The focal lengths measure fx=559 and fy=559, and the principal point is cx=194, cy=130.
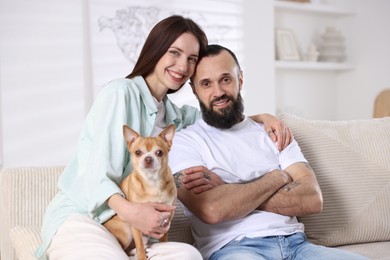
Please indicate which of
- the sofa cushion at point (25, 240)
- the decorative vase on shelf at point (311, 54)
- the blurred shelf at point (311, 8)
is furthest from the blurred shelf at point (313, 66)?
the sofa cushion at point (25, 240)

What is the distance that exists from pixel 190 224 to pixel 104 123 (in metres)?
0.63

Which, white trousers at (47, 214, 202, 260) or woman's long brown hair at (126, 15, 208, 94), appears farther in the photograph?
woman's long brown hair at (126, 15, 208, 94)

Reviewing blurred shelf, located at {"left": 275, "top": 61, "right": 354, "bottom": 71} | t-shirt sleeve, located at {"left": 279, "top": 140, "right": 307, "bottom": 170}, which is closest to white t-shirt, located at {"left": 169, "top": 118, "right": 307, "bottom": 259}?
t-shirt sleeve, located at {"left": 279, "top": 140, "right": 307, "bottom": 170}

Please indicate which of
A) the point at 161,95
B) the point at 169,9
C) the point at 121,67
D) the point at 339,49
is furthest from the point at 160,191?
the point at 339,49

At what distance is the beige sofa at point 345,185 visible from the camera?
2.13 m

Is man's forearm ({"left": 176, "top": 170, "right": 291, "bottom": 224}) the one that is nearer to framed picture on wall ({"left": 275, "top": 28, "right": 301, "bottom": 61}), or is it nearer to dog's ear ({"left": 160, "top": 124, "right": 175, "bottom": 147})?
dog's ear ({"left": 160, "top": 124, "right": 175, "bottom": 147})

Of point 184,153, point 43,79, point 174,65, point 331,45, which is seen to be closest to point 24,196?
point 184,153

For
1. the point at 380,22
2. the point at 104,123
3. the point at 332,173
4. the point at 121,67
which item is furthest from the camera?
the point at 380,22

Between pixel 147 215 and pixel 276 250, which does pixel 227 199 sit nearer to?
pixel 276 250

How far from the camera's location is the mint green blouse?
1689mm

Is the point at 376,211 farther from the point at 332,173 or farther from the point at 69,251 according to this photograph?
the point at 69,251

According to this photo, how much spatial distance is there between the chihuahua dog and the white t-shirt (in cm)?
38

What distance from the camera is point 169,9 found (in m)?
4.61

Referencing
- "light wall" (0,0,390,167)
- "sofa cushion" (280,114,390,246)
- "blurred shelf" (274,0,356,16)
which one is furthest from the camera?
"blurred shelf" (274,0,356,16)
